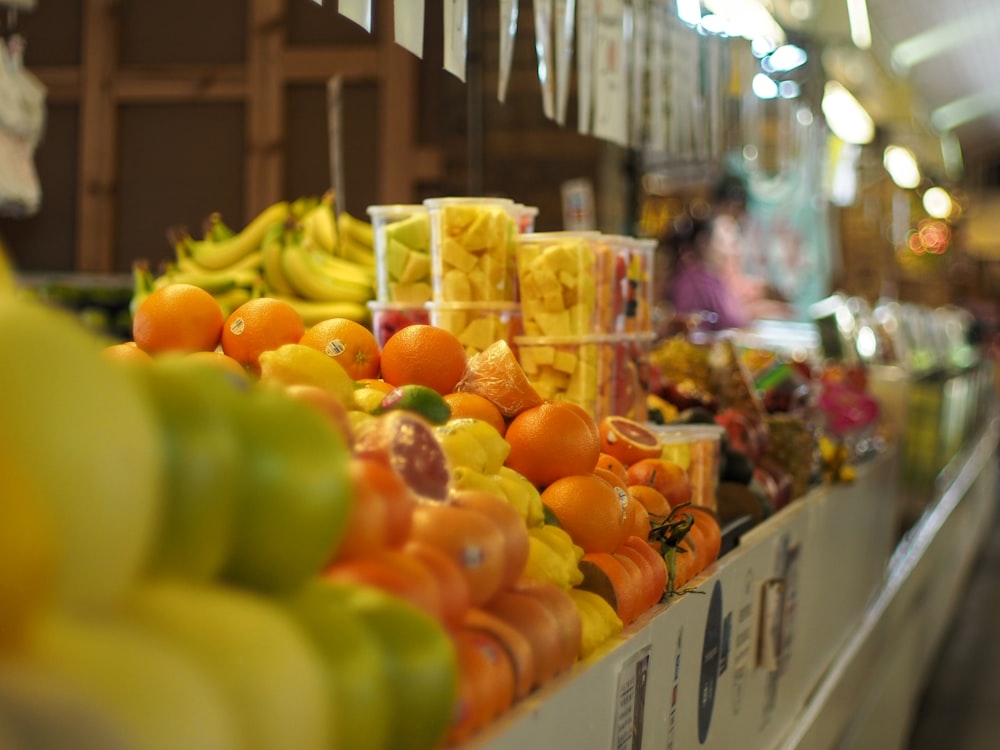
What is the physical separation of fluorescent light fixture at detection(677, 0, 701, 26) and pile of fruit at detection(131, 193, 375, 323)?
4.28 ft

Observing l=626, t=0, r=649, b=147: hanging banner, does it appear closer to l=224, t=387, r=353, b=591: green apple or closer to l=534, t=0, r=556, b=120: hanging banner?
l=534, t=0, r=556, b=120: hanging banner

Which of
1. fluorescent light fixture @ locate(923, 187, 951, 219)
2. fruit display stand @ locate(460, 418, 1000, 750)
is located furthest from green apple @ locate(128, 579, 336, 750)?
fluorescent light fixture @ locate(923, 187, 951, 219)

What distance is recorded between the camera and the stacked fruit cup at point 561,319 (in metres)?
2.54

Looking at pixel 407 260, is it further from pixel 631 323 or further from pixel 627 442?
pixel 627 442

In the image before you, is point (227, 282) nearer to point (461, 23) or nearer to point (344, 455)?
point (461, 23)

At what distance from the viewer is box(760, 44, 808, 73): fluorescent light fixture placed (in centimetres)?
679

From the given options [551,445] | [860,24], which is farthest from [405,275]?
[860,24]

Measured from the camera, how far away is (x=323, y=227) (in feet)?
11.7

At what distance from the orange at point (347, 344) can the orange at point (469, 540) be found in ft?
2.12

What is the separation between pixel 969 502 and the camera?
25.0 feet

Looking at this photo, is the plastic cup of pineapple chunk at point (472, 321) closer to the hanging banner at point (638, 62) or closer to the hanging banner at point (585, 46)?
the hanging banner at point (585, 46)

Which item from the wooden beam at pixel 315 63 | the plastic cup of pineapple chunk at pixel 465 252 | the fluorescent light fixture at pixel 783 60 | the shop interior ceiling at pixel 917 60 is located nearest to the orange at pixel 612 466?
the plastic cup of pineapple chunk at pixel 465 252

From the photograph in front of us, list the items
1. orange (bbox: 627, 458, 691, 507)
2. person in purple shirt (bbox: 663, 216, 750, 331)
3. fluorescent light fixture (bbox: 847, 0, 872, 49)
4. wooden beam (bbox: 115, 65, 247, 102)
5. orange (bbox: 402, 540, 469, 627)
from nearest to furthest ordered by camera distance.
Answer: orange (bbox: 402, 540, 469, 627)
orange (bbox: 627, 458, 691, 507)
wooden beam (bbox: 115, 65, 247, 102)
person in purple shirt (bbox: 663, 216, 750, 331)
fluorescent light fixture (bbox: 847, 0, 872, 49)

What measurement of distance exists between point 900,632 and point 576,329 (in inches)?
102
